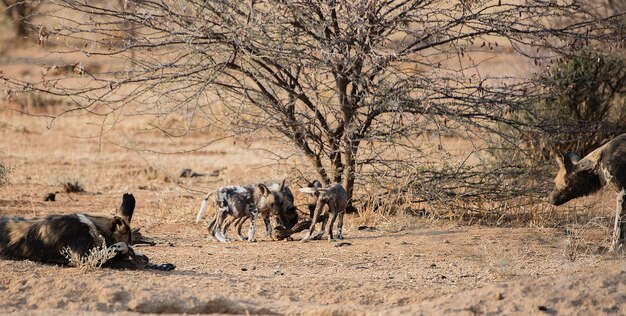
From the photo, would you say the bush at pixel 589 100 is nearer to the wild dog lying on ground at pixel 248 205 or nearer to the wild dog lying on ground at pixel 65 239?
the wild dog lying on ground at pixel 248 205

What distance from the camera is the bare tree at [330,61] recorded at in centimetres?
1106

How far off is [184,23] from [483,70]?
12.3 meters

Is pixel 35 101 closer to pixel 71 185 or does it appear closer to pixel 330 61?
pixel 71 185

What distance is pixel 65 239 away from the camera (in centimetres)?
823

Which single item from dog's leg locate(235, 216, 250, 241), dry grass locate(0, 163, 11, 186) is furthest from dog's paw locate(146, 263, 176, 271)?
dry grass locate(0, 163, 11, 186)

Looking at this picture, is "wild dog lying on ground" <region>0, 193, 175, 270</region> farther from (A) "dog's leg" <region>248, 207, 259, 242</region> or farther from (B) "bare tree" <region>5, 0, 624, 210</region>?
(A) "dog's leg" <region>248, 207, 259, 242</region>

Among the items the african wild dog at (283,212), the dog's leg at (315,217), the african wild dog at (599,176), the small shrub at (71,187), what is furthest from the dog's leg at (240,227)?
the small shrub at (71,187)

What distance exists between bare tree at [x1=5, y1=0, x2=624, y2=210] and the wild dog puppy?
92cm

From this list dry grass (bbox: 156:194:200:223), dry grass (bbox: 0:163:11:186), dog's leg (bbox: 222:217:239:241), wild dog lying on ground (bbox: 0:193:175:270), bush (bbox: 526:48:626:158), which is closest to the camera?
wild dog lying on ground (bbox: 0:193:175:270)

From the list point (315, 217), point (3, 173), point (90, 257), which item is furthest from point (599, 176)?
point (3, 173)

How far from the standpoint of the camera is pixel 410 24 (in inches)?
473

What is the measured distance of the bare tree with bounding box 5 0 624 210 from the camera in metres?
11.1

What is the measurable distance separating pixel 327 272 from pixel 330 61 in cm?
308

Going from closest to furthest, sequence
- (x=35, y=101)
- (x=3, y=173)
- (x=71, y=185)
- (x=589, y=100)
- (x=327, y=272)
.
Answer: (x=327, y=272)
(x=3, y=173)
(x=71, y=185)
(x=589, y=100)
(x=35, y=101)
